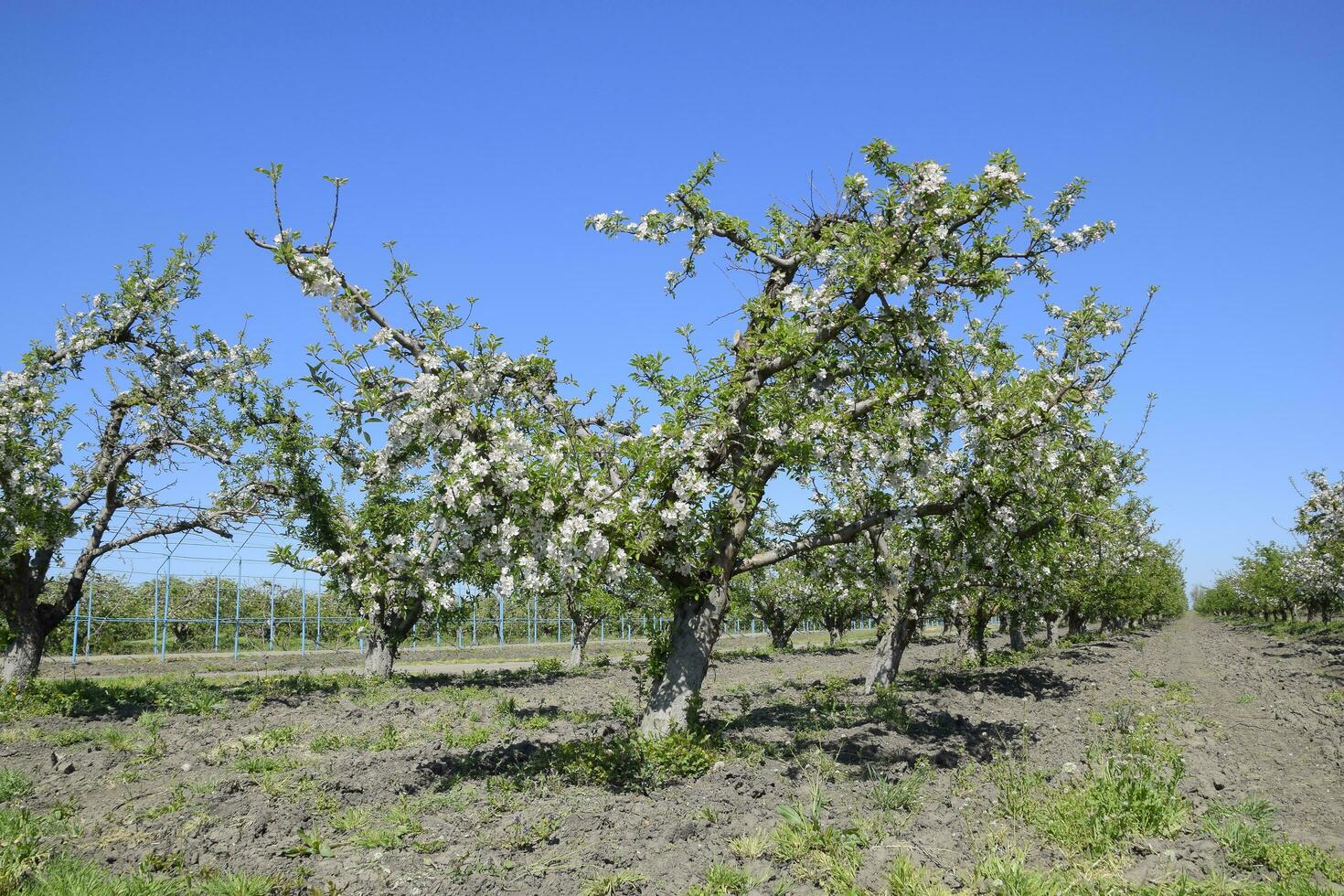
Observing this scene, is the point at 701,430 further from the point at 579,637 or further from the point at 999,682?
the point at 579,637

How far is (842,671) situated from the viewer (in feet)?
85.8

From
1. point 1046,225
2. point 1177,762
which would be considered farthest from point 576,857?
point 1046,225

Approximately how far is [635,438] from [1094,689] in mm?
15679

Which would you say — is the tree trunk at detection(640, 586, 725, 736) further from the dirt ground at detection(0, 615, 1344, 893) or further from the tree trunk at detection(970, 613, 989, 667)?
the tree trunk at detection(970, 613, 989, 667)

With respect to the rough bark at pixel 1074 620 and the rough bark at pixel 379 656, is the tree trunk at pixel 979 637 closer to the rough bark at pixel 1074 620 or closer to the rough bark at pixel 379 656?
the rough bark at pixel 379 656

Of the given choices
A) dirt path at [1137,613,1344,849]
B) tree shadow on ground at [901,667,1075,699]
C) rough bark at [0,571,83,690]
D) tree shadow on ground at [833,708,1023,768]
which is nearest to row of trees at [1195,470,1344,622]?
dirt path at [1137,613,1344,849]

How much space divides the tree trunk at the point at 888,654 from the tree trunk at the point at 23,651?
1714cm

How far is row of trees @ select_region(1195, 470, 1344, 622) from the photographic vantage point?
3034 centimetres

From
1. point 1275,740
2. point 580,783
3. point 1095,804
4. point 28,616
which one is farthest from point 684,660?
point 28,616

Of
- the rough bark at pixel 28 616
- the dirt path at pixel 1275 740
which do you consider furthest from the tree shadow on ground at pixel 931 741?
the rough bark at pixel 28 616

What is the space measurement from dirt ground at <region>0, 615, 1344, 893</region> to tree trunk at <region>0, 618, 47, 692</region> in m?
1.42

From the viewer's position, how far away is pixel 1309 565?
4238cm

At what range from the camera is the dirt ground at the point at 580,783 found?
22.2 feet

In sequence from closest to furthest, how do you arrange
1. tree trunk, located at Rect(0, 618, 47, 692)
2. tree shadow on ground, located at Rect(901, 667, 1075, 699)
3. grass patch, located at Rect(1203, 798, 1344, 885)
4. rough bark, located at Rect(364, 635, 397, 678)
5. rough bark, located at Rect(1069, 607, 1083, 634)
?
1. grass patch, located at Rect(1203, 798, 1344, 885)
2. tree trunk, located at Rect(0, 618, 47, 692)
3. tree shadow on ground, located at Rect(901, 667, 1075, 699)
4. rough bark, located at Rect(364, 635, 397, 678)
5. rough bark, located at Rect(1069, 607, 1083, 634)
